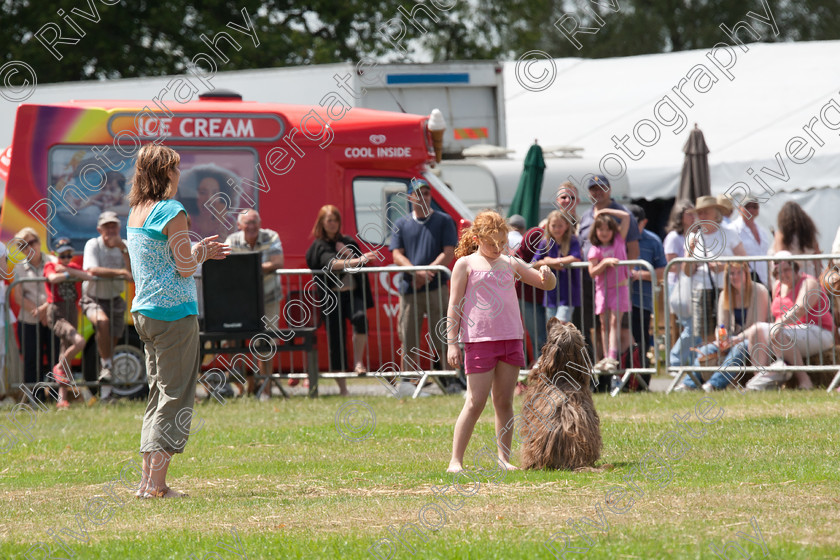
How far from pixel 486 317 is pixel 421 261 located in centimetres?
551

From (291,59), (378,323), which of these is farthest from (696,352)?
(291,59)

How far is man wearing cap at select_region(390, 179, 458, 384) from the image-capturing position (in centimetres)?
1277

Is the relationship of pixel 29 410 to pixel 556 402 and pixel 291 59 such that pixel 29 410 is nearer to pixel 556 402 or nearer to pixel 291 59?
pixel 556 402

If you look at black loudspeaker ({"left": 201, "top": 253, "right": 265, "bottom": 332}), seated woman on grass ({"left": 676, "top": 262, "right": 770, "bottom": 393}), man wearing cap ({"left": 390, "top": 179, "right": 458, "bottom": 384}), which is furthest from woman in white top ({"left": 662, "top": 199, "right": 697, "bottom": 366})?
black loudspeaker ({"left": 201, "top": 253, "right": 265, "bottom": 332})

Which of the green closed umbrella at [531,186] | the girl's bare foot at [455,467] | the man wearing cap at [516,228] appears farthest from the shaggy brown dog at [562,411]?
the green closed umbrella at [531,186]

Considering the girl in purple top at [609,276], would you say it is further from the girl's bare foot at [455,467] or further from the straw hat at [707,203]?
the girl's bare foot at [455,467]

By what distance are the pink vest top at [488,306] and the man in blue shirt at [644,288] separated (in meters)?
5.18

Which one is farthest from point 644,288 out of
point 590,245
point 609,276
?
point 590,245

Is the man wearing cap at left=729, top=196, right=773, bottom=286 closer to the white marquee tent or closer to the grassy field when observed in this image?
the grassy field

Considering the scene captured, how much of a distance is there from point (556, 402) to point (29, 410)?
6455 millimetres

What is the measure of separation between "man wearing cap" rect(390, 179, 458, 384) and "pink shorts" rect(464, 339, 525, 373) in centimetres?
512

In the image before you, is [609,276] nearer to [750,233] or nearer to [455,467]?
[750,233]

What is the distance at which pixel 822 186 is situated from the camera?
1791 centimetres

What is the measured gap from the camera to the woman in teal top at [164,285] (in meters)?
6.65
